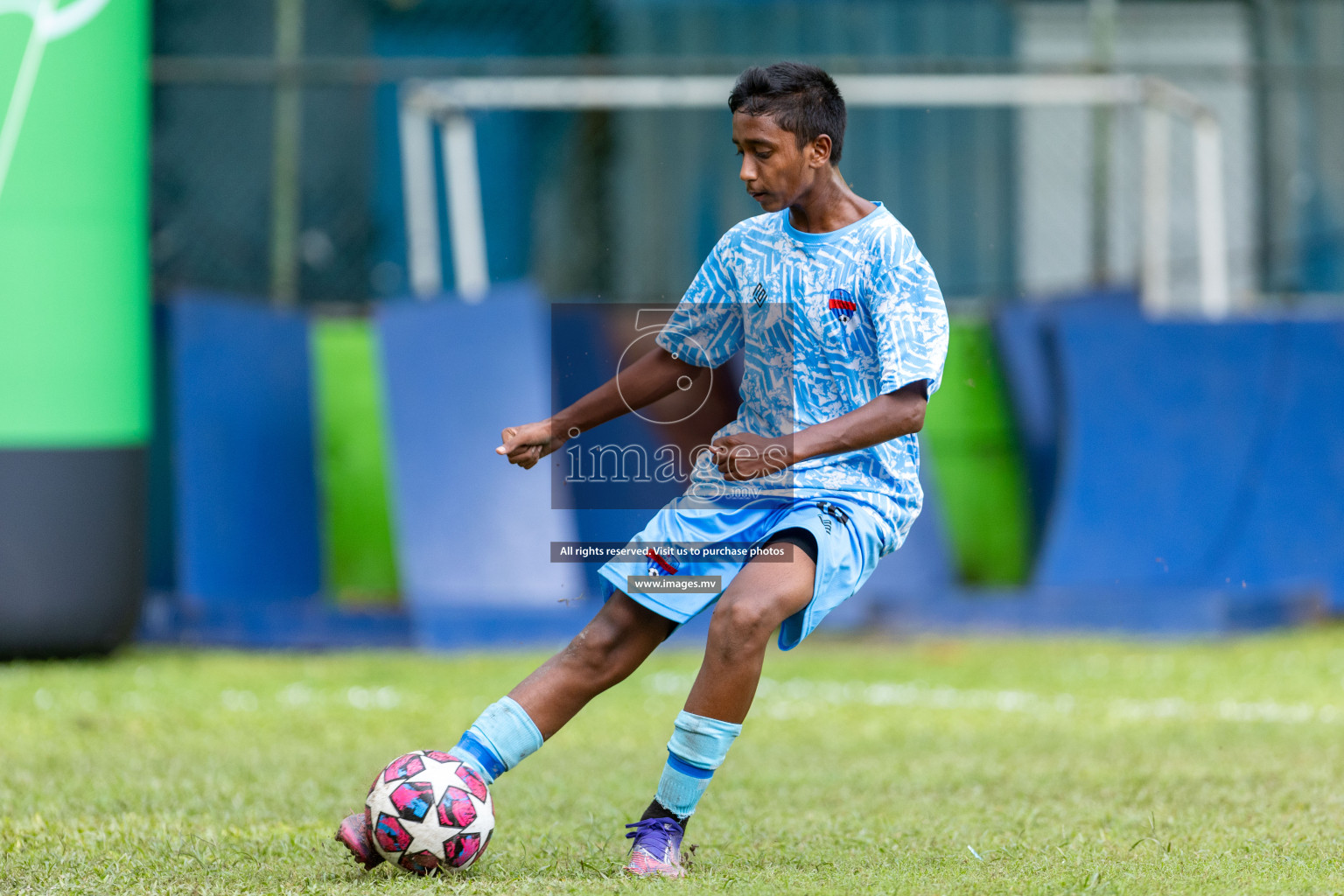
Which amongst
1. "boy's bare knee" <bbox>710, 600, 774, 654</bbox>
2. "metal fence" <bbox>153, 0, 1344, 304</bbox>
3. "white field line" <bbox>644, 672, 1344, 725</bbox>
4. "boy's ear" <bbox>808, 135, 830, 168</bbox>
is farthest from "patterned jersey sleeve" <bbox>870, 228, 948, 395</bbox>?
"metal fence" <bbox>153, 0, 1344, 304</bbox>

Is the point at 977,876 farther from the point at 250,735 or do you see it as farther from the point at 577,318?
the point at 577,318

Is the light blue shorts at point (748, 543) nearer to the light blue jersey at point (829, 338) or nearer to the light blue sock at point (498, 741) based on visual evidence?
the light blue jersey at point (829, 338)

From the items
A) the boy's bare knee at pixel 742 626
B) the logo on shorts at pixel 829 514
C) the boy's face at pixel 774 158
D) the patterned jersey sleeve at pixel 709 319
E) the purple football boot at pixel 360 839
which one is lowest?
the purple football boot at pixel 360 839

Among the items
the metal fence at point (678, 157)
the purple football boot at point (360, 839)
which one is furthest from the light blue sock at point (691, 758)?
the metal fence at point (678, 157)

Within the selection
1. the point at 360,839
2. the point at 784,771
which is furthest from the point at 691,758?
the point at 784,771

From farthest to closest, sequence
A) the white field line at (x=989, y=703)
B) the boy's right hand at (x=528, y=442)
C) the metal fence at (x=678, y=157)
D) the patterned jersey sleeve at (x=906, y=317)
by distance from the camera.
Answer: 1. the metal fence at (x=678, y=157)
2. the white field line at (x=989, y=703)
3. the boy's right hand at (x=528, y=442)
4. the patterned jersey sleeve at (x=906, y=317)

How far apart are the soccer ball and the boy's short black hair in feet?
5.19

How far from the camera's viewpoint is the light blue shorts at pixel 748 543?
11.6ft

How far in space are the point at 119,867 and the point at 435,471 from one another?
4866 mm

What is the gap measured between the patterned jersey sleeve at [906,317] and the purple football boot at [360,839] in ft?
4.71

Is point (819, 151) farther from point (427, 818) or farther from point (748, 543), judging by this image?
point (427, 818)

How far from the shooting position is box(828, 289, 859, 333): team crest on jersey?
358 cm

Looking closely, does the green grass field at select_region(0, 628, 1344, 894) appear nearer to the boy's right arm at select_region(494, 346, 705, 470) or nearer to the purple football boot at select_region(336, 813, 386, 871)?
the purple football boot at select_region(336, 813, 386, 871)

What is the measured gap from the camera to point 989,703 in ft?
21.7
